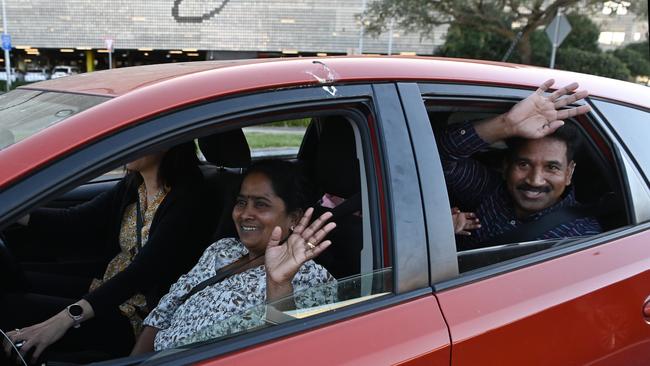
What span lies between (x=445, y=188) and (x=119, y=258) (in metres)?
1.68

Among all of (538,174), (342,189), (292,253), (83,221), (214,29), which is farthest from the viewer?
(214,29)

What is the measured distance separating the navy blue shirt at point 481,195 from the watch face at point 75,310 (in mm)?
1369

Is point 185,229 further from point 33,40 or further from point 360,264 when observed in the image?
point 33,40

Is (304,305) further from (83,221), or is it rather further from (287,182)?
(83,221)

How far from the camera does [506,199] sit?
2.25 meters

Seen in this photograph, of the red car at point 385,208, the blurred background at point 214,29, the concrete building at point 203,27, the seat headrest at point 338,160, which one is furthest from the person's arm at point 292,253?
the concrete building at point 203,27

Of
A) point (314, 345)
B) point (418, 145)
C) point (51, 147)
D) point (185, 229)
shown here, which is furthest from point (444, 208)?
point (185, 229)

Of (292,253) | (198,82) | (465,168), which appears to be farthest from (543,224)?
(198,82)

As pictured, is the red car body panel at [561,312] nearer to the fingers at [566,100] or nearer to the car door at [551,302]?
the car door at [551,302]

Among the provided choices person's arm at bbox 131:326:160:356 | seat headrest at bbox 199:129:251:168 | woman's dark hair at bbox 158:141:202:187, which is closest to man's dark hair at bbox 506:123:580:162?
seat headrest at bbox 199:129:251:168

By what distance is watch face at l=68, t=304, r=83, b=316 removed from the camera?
194 cm

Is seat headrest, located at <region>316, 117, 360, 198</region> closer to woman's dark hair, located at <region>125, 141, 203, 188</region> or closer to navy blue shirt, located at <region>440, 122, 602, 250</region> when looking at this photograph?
navy blue shirt, located at <region>440, 122, 602, 250</region>

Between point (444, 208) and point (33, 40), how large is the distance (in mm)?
43496

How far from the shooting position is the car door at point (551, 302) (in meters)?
1.35
